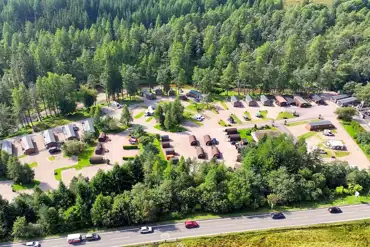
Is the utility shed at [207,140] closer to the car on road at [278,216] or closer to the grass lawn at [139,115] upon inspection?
the grass lawn at [139,115]

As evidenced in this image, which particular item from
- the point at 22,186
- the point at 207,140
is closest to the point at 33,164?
the point at 22,186

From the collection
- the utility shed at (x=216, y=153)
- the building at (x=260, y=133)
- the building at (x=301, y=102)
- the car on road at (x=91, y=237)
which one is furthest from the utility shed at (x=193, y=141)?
the building at (x=301, y=102)

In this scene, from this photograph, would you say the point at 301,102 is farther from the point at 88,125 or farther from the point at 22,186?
the point at 22,186

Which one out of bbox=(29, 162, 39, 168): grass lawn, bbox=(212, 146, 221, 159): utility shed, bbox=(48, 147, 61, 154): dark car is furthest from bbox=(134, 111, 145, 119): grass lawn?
bbox=(29, 162, 39, 168): grass lawn

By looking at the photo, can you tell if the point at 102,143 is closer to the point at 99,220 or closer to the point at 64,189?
the point at 64,189

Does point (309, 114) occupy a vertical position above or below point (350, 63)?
below

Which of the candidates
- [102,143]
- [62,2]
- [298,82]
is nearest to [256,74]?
[298,82]
